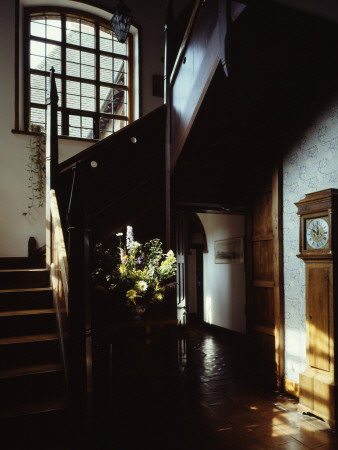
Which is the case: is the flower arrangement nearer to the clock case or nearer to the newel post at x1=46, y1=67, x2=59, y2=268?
the newel post at x1=46, y1=67, x2=59, y2=268

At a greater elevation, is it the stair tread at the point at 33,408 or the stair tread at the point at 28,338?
the stair tread at the point at 28,338

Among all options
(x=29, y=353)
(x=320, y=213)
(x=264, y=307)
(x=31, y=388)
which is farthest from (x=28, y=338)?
(x=320, y=213)

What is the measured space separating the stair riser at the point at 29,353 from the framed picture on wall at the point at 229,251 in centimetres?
463

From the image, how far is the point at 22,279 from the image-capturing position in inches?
156

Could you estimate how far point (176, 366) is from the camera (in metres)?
4.51

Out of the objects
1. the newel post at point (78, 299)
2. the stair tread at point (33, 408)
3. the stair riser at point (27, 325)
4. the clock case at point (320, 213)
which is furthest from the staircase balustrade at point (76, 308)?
the clock case at point (320, 213)

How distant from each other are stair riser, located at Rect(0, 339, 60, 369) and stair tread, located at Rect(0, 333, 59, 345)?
0.03m

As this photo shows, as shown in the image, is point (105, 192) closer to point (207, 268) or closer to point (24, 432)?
point (24, 432)

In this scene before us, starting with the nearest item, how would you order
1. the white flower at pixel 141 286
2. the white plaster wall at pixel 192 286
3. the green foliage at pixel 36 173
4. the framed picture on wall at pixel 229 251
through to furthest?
the white flower at pixel 141 286, the green foliage at pixel 36 173, the framed picture on wall at pixel 229 251, the white plaster wall at pixel 192 286

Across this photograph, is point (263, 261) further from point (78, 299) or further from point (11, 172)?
point (11, 172)

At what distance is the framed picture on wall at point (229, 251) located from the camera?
284 inches

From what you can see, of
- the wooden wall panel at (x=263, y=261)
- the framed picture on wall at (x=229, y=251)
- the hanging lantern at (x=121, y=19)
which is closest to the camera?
the hanging lantern at (x=121, y=19)

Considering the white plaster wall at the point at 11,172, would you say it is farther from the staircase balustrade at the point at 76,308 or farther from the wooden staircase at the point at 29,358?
the staircase balustrade at the point at 76,308

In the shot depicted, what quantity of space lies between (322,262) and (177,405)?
7.24 feet
